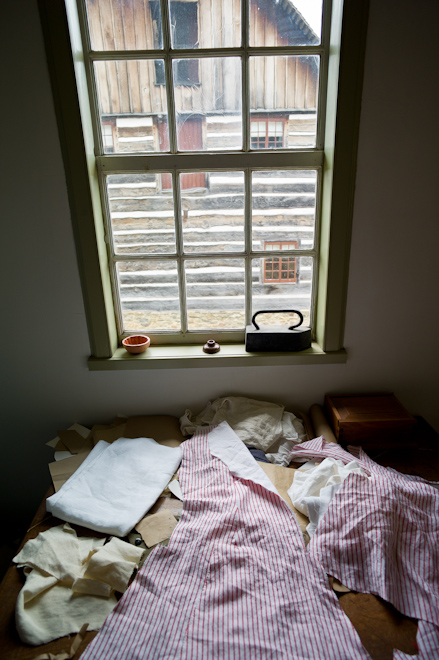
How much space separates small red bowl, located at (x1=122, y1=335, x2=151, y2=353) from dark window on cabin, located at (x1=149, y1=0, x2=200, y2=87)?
115cm

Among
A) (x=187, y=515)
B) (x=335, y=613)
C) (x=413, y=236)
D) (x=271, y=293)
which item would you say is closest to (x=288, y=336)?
(x=271, y=293)

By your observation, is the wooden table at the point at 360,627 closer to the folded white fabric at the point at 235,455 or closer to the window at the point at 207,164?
the folded white fabric at the point at 235,455

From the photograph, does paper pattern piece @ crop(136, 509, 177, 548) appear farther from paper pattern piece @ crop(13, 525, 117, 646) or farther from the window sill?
the window sill

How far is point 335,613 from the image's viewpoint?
110 centimetres

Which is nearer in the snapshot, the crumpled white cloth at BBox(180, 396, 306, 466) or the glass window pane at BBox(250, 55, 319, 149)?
the glass window pane at BBox(250, 55, 319, 149)

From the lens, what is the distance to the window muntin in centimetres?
165

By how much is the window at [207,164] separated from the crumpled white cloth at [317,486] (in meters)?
0.60

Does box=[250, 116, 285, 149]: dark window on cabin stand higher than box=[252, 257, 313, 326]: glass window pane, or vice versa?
box=[250, 116, 285, 149]: dark window on cabin

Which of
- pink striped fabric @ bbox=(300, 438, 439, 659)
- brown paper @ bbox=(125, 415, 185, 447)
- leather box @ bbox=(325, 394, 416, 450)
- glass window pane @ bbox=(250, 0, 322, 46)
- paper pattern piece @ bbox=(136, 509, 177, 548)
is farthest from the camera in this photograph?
brown paper @ bbox=(125, 415, 185, 447)

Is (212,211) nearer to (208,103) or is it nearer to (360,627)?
(208,103)

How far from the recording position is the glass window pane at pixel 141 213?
177cm

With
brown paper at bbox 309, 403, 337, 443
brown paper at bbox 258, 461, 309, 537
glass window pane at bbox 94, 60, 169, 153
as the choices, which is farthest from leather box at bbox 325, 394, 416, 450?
glass window pane at bbox 94, 60, 169, 153

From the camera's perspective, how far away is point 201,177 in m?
1.77

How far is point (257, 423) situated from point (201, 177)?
1.17 metres
